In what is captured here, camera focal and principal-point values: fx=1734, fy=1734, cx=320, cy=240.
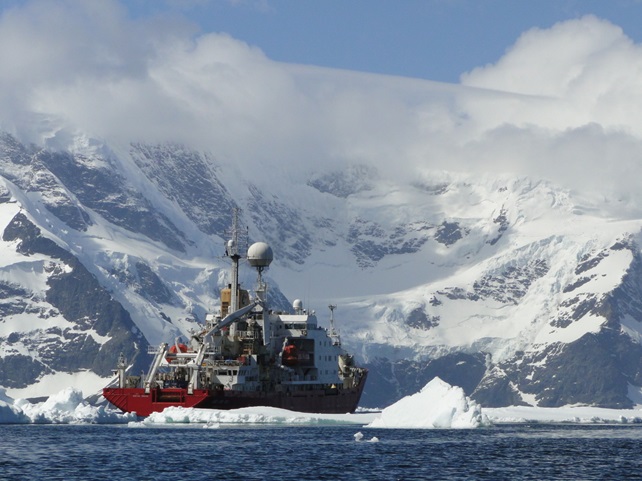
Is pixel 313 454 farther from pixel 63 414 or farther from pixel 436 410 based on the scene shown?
pixel 63 414

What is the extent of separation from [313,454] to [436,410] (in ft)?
110

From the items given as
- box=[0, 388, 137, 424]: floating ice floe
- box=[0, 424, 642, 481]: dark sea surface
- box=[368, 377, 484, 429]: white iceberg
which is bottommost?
box=[0, 424, 642, 481]: dark sea surface

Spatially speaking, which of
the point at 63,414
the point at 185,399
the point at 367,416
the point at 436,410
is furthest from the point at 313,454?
the point at 63,414

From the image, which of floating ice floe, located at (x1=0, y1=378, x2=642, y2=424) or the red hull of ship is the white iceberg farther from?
the red hull of ship

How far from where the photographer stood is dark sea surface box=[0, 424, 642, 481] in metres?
116

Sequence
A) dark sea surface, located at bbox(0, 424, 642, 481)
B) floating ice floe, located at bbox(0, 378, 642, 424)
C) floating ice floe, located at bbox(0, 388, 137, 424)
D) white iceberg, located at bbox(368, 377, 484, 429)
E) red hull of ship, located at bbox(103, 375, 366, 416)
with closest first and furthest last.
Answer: dark sea surface, located at bbox(0, 424, 642, 481) < white iceberg, located at bbox(368, 377, 484, 429) < floating ice floe, located at bbox(0, 378, 642, 424) < red hull of ship, located at bbox(103, 375, 366, 416) < floating ice floe, located at bbox(0, 388, 137, 424)

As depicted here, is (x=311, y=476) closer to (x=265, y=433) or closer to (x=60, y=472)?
(x=60, y=472)

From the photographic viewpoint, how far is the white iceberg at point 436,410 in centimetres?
16225

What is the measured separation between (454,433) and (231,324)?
4690 centimetres

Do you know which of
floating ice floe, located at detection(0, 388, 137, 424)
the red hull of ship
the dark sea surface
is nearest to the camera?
the dark sea surface

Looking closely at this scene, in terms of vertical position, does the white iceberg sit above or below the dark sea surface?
above

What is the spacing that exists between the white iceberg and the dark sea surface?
166cm

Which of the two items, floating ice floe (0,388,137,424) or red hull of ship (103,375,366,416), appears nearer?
red hull of ship (103,375,366,416)

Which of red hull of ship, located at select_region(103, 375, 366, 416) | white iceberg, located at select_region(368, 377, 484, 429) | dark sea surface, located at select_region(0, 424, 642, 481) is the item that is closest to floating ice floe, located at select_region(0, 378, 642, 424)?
white iceberg, located at select_region(368, 377, 484, 429)
